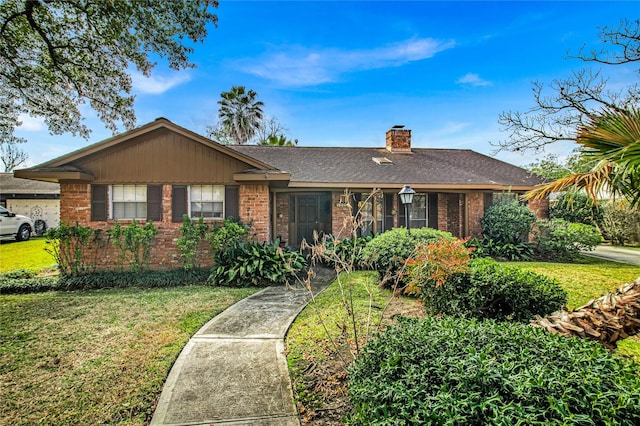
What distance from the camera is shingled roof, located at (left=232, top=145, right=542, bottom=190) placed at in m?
11.7

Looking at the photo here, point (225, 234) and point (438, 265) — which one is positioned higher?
point (225, 234)

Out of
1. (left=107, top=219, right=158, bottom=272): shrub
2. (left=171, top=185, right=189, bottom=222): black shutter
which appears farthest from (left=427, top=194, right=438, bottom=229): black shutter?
(left=107, top=219, right=158, bottom=272): shrub

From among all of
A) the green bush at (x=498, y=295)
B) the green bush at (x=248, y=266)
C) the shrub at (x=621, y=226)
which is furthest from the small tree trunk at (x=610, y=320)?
the shrub at (x=621, y=226)

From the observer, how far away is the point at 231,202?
29.7ft

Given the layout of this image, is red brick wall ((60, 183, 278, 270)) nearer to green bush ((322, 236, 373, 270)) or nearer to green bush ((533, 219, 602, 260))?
green bush ((322, 236, 373, 270))

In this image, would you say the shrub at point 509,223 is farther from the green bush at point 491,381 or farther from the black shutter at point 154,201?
the black shutter at point 154,201

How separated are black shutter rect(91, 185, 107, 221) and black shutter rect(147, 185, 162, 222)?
3.67 feet

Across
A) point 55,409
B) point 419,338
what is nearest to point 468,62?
point 419,338

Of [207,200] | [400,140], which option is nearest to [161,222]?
[207,200]

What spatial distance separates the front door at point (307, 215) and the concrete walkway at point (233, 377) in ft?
24.8

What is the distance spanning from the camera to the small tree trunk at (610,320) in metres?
2.71

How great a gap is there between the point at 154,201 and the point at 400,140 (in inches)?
446

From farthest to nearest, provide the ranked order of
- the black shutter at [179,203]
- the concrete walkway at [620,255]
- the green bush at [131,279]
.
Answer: the concrete walkway at [620,255]
the black shutter at [179,203]
the green bush at [131,279]

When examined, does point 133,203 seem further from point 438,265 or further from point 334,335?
point 438,265
